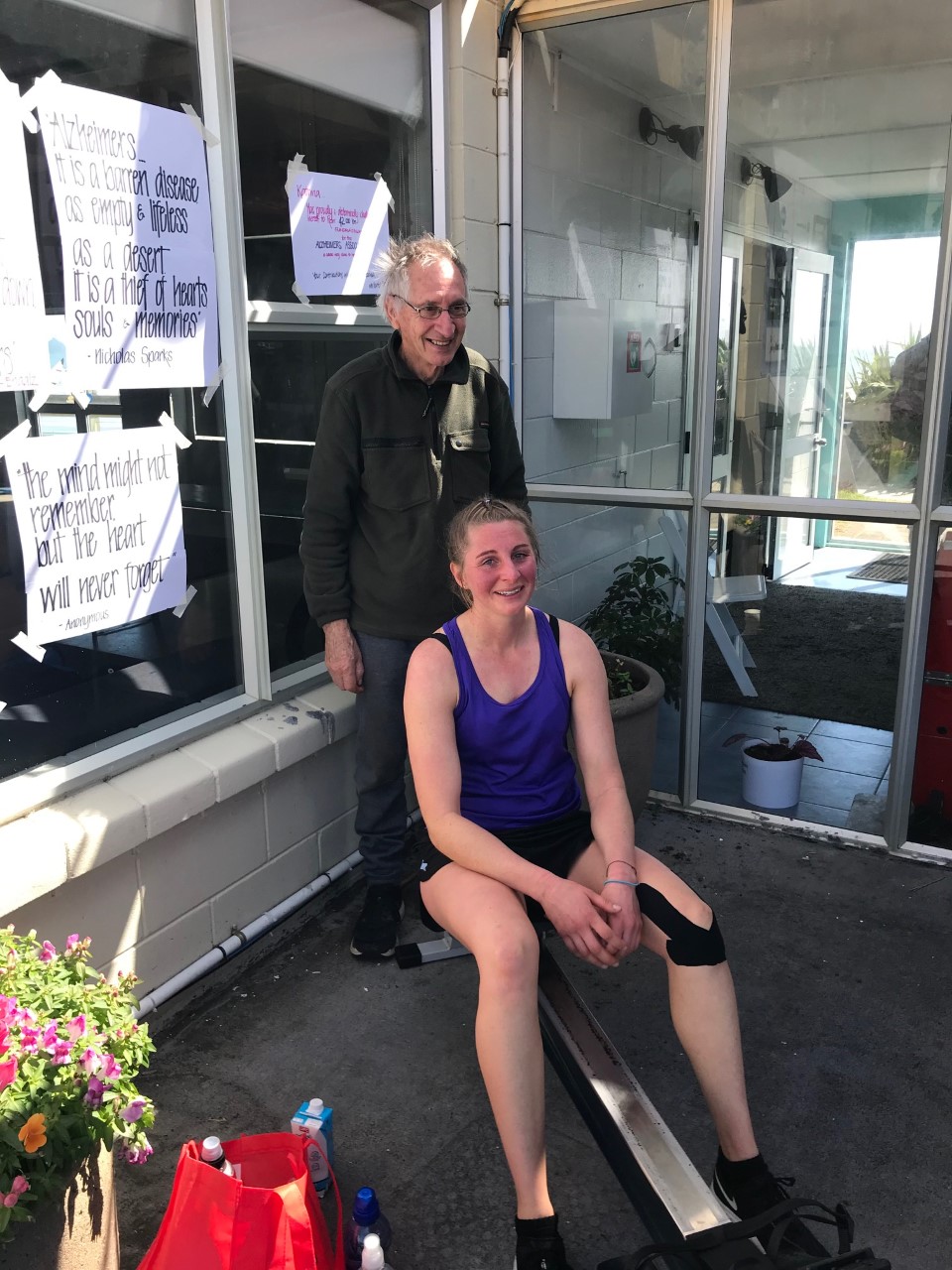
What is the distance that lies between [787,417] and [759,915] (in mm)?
1562

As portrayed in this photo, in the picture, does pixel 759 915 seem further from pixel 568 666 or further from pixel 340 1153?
pixel 340 1153

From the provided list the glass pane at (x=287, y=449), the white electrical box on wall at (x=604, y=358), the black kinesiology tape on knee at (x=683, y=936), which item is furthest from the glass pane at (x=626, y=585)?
the black kinesiology tape on knee at (x=683, y=936)

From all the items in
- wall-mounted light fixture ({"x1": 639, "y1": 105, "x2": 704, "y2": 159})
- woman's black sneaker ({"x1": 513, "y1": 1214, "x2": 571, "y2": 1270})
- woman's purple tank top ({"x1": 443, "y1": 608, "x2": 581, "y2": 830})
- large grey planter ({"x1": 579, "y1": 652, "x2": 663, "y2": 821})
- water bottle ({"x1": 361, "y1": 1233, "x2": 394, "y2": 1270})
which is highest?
wall-mounted light fixture ({"x1": 639, "y1": 105, "x2": 704, "y2": 159})

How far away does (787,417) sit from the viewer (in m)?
3.38

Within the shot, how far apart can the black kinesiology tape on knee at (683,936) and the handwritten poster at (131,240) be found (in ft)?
5.42

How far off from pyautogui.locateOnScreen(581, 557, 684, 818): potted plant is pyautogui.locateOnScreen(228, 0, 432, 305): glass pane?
53.9 inches

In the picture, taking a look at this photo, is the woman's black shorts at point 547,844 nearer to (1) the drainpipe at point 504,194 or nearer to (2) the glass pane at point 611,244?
(2) the glass pane at point 611,244

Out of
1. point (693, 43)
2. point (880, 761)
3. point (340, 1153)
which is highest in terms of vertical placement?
point (693, 43)

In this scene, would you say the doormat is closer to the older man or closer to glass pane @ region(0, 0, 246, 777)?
the older man

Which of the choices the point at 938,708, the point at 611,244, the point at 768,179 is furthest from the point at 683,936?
the point at 611,244

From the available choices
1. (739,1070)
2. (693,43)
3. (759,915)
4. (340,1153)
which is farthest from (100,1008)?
(693,43)

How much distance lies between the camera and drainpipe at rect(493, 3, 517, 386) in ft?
11.5

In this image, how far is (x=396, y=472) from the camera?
2762mm

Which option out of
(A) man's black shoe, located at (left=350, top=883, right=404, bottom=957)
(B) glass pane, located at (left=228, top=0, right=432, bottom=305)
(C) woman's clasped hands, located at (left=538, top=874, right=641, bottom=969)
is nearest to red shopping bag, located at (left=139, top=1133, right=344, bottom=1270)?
(C) woman's clasped hands, located at (left=538, top=874, right=641, bottom=969)
